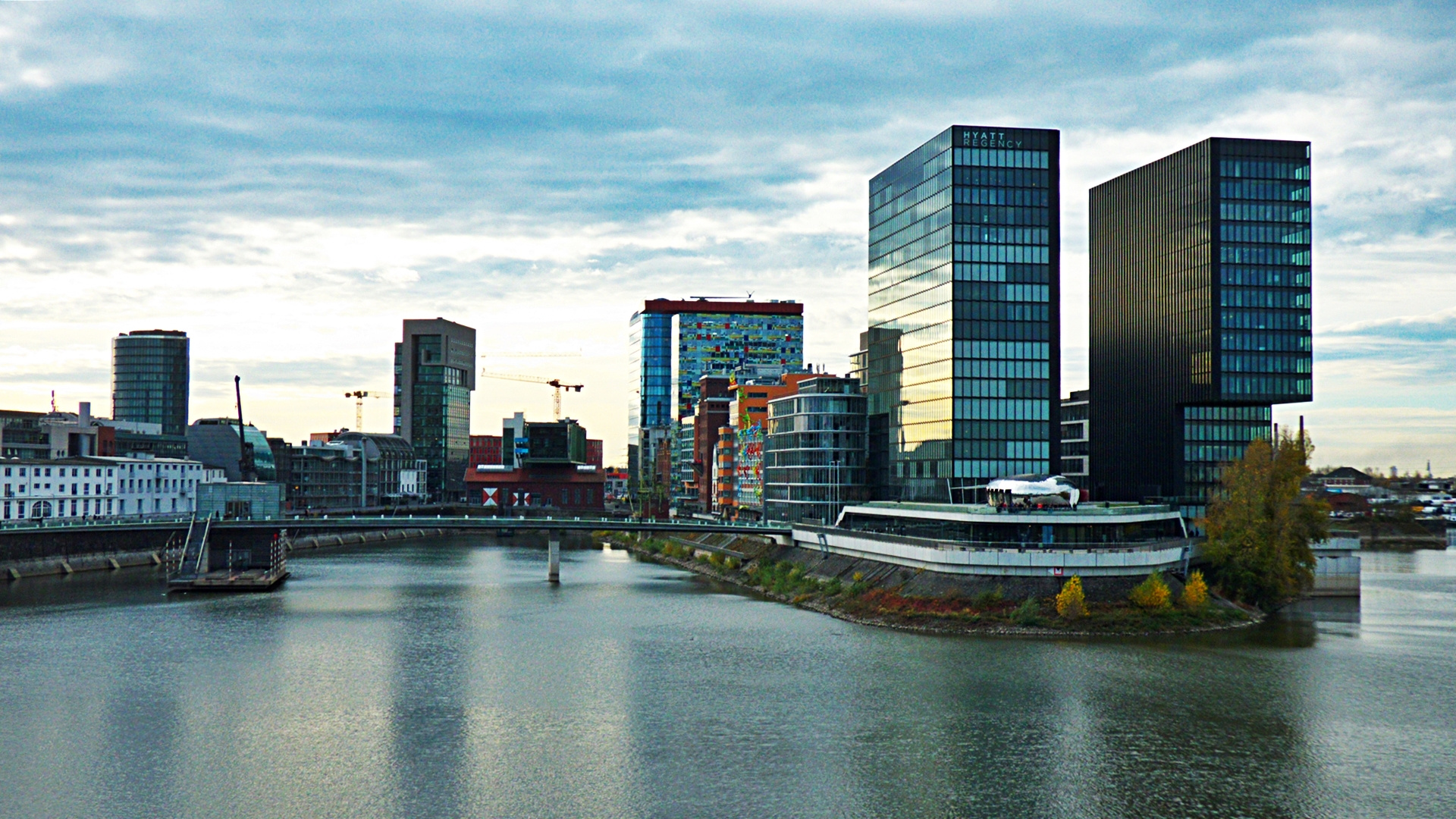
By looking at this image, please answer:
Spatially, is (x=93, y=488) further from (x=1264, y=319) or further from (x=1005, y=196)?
(x=1264, y=319)

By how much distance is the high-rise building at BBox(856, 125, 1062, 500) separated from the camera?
132875mm

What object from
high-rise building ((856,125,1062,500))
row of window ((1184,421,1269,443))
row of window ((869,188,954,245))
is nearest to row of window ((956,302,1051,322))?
high-rise building ((856,125,1062,500))

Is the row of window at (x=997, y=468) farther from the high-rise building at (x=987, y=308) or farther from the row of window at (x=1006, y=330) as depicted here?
the row of window at (x=1006, y=330)

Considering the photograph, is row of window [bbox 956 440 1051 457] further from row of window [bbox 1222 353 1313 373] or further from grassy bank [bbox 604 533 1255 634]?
row of window [bbox 1222 353 1313 373]

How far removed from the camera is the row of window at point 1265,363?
153625mm

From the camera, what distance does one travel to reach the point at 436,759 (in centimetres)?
5459

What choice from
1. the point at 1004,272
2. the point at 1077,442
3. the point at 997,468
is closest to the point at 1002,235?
the point at 1004,272

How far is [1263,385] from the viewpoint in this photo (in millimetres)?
153875

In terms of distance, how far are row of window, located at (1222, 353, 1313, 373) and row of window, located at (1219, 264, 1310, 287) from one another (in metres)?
9.22

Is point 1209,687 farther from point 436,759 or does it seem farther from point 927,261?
point 927,261

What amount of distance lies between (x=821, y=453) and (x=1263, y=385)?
192 ft

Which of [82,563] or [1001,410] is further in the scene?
[82,563]

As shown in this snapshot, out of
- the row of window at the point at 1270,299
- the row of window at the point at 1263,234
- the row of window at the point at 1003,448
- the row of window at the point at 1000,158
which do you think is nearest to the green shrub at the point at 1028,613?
the row of window at the point at 1003,448

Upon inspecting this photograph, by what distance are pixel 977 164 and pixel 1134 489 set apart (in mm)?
62728
